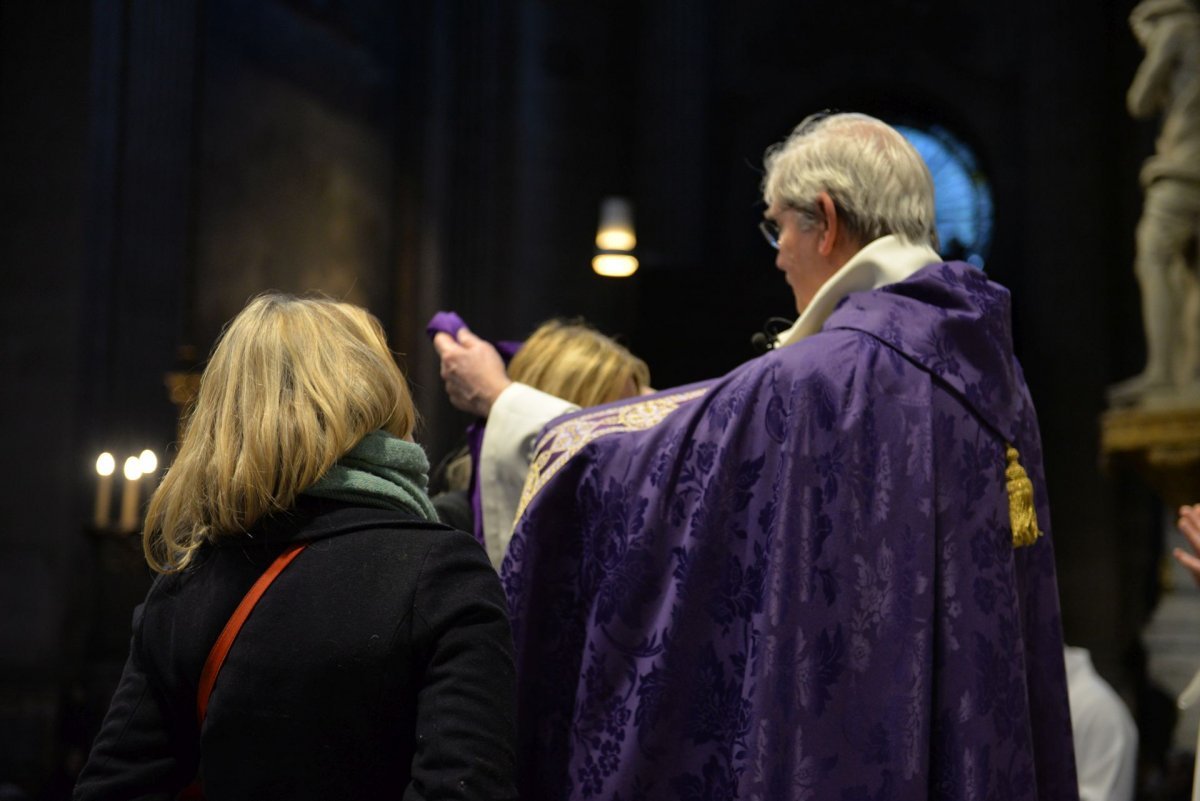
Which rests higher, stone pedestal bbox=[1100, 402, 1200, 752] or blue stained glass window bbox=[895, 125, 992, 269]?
blue stained glass window bbox=[895, 125, 992, 269]

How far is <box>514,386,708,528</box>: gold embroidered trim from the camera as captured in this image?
239 cm

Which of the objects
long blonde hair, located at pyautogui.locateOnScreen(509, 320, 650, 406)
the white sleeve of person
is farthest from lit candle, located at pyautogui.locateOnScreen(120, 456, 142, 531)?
the white sleeve of person

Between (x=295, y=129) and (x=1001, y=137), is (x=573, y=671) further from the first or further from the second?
(x=1001, y=137)

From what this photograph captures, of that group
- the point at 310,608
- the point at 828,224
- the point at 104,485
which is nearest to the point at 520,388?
the point at 828,224

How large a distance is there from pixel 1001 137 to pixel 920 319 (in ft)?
35.3

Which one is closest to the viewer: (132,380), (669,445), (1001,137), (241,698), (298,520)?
(241,698)

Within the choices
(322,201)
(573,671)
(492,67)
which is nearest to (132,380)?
(322,201)

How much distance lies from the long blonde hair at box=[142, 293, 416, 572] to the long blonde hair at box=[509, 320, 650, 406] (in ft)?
3.78

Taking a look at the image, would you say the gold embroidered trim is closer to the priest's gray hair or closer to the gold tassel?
the priest's gray hair

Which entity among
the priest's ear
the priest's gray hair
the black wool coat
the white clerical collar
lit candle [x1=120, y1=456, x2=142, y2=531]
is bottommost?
lit candle [x1=120, y1=456, x2=142, y2=531]

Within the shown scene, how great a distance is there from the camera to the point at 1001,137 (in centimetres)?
1241

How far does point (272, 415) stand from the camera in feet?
5.73

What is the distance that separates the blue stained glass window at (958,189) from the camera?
41.6 feet

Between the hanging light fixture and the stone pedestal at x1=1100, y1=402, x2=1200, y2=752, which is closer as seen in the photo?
the stone pedestal at x1=1100, y1=402, x2=1200, y2=752
